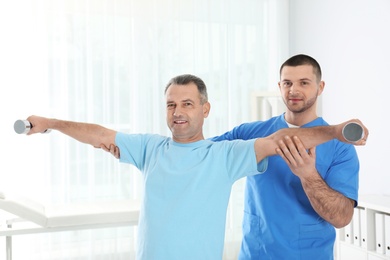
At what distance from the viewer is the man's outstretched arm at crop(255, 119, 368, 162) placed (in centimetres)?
123

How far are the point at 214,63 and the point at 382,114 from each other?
1428 millimetres

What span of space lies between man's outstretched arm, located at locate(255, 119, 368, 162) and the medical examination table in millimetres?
1216

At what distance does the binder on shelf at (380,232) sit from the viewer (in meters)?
2.48

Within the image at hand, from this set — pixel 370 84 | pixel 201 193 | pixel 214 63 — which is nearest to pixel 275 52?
pixel 214 63

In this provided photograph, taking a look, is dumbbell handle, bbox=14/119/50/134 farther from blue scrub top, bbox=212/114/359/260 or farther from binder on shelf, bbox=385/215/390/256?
binder on shelf, bbox=385/215/390/256

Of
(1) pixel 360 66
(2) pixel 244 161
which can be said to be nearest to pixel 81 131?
(2) pixel 244 161

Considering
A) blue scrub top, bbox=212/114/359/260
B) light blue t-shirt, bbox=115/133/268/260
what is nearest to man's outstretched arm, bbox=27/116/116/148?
light blue t-shirt, bbox=115/133/268/260

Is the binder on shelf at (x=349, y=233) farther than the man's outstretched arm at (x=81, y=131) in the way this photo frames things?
Yes

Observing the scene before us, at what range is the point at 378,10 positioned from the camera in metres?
2.89

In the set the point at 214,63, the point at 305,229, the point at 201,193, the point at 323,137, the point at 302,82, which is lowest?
the point at 305,229

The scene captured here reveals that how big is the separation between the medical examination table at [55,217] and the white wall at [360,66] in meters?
1.52

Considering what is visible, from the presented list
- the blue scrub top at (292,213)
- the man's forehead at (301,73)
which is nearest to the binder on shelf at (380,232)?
the blue scrub top at (292,213)

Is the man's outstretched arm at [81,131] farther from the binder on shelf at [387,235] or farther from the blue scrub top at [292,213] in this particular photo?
the binder on shelf at [387,235]

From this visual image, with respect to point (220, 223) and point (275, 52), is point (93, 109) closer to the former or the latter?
point (275, 52)
